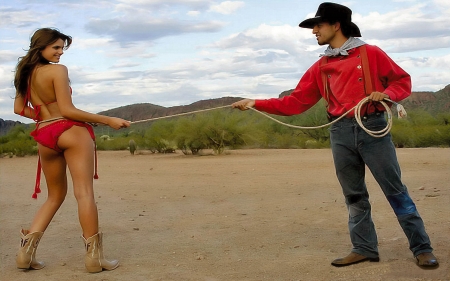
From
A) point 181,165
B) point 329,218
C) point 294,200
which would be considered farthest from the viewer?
point 181,165

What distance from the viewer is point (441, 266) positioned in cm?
604

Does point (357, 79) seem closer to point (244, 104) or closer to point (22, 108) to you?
point (244, 104)

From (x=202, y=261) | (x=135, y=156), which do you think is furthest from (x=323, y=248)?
(x=135, y=156)

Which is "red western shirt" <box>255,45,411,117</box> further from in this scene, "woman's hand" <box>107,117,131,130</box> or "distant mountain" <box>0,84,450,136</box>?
"distant mountain" <box>0,84,450,136</box>

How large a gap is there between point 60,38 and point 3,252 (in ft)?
8.09

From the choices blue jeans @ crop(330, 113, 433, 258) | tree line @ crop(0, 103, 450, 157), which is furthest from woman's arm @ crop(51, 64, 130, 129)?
tree line @ crop(0, 103, 450, 157)

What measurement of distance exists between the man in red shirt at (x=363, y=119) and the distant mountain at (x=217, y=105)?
119 feet

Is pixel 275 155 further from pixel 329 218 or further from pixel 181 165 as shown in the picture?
pixel 329 218

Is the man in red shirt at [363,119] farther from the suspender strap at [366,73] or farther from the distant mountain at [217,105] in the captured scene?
the distant mountain at [217,105]

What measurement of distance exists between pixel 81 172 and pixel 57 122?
494mm

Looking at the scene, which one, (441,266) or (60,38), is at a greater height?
(60,38)

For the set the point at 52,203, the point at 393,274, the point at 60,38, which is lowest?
the point at 393,274

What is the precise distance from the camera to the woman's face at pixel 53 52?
650cm

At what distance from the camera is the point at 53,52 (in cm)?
651
